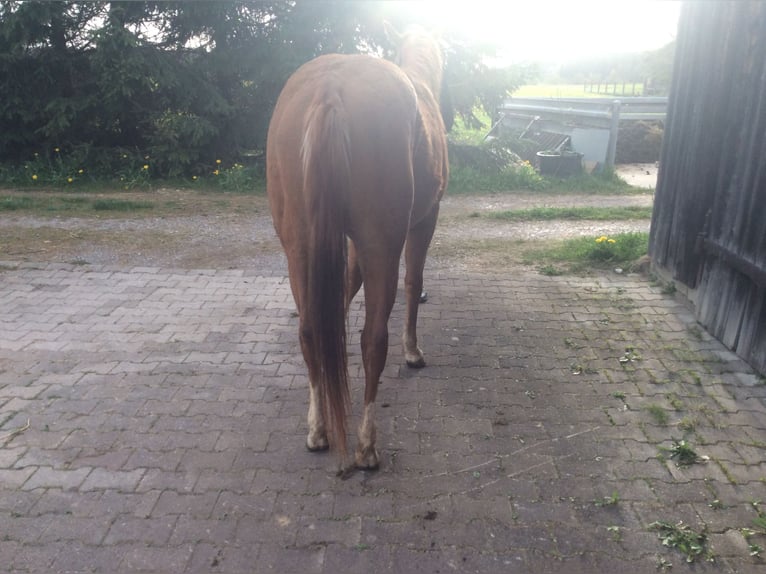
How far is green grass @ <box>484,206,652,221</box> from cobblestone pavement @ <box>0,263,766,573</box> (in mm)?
3611

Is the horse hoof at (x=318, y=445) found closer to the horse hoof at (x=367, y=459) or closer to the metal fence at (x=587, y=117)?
the horse hoof at (x=367, y=459)

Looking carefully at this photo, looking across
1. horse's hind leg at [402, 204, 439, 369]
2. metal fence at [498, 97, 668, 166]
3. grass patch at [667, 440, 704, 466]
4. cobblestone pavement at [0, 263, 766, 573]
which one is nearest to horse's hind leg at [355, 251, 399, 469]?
cobblestone pavement at [0, 263, 766, 573]

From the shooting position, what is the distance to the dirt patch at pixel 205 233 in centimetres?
634

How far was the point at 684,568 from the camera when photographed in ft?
7.25

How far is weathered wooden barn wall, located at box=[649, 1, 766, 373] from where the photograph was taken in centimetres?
382

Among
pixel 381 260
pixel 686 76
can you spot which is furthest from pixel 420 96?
pixel 686 76

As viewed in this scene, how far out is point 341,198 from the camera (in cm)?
244

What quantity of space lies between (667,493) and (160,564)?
2191 mm

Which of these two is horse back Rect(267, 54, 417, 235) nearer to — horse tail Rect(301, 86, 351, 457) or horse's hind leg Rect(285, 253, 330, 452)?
horse tail Rect(301, 86, 351, 457)

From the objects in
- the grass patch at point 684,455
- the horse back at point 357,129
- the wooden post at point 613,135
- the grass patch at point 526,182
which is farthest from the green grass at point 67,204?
the wooden post at point 613,135

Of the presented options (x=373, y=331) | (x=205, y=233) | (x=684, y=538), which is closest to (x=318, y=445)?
(x=373, y=331)

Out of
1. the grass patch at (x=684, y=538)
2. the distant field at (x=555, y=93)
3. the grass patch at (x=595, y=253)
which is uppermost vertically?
the grass patch at (x=684, y=538)

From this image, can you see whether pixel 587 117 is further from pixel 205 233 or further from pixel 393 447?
pixel 393 447

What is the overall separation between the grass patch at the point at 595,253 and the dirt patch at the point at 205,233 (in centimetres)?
35
